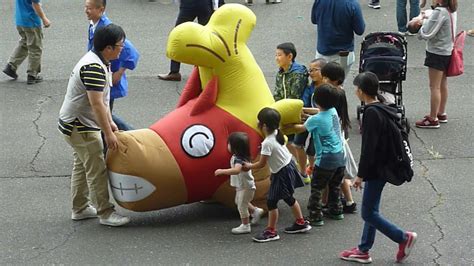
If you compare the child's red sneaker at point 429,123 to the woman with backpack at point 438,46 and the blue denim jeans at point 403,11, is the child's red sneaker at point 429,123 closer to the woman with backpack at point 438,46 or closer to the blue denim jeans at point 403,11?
the woman with backpack at point 438,46

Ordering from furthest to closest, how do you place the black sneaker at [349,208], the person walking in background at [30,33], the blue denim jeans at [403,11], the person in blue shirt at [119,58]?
the blue denim jeans at [403,11] → the person walking in background at [30,33] → the person in blue shirt at [119,58] → the black sneaker at [349,208]

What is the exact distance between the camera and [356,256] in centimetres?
689

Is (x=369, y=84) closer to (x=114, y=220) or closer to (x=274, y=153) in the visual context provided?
(x=274, y=153)

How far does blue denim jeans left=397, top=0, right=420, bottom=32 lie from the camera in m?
13.7

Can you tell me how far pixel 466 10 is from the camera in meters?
15.4

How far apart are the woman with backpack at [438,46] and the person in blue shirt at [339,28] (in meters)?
0.81

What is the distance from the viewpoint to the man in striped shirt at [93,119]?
281 inches

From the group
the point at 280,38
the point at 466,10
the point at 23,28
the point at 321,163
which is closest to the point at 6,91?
the point at 23,28

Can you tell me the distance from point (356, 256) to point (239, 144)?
4.17 ft

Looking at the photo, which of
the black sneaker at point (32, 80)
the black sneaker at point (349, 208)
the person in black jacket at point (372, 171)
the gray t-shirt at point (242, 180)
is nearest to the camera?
the person in black jacket at point (372, 171)

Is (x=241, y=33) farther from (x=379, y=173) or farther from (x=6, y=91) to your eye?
(x=6, y=91)

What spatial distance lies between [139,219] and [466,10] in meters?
9.45

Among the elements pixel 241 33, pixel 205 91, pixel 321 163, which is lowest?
pixel 321 163

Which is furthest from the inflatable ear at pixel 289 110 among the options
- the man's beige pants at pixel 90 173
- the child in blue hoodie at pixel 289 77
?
the man's beige pants at pixel 90 173
